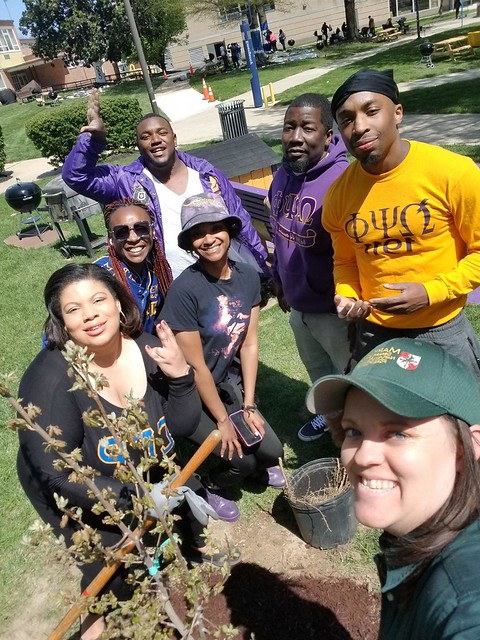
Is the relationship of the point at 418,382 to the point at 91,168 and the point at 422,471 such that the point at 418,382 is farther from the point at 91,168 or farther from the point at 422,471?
the point at 91,168

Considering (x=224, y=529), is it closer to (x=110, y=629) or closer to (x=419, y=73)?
(x=110, y=629)

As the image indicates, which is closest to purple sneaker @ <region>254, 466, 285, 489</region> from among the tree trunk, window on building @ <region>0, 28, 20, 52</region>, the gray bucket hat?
the gray bucket hat

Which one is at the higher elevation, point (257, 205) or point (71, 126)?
point (71, 126)

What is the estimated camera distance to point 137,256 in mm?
2951

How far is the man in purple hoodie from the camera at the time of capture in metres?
2.72

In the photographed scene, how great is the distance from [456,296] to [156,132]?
2291 mm

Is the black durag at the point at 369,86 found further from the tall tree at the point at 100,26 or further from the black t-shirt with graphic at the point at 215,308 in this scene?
the tall tree at the point at 100,26

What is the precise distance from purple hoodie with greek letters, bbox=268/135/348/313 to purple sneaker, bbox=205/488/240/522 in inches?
53.0

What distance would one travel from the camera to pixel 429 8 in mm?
41188

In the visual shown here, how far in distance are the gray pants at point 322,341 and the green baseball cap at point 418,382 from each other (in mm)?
1699

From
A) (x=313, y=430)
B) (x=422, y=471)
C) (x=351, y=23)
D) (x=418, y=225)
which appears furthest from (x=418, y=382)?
(x=351, y=23)

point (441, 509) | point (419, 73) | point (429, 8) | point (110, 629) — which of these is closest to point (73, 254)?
point (110, 629)

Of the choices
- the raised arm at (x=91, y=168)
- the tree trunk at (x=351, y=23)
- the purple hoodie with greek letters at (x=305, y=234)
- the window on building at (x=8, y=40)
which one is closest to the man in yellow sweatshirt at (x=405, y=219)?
the purple hoodie with greek letters at (x=305, y=234)

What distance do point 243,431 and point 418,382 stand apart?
2.03 meters
